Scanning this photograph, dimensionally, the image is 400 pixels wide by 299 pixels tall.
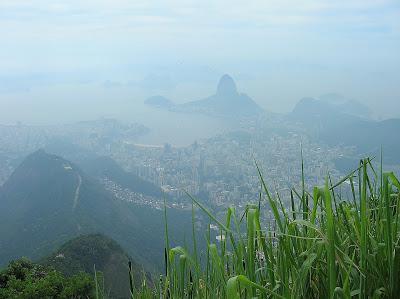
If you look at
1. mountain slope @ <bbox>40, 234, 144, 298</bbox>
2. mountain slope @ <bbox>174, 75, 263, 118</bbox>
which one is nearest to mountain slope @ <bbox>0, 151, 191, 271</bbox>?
mountain slope @ <bbox>40, 234, 144, 298</bbox>

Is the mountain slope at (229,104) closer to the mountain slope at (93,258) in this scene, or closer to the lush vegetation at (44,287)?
the mountain slope at (93,258)

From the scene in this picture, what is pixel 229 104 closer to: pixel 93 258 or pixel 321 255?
pixel 93 258

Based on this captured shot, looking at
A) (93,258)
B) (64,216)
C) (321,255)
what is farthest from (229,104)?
(321,255)

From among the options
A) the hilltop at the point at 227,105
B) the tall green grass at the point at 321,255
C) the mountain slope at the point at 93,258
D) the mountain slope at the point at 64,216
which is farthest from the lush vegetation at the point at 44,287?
the hilltop at the point at 227,105

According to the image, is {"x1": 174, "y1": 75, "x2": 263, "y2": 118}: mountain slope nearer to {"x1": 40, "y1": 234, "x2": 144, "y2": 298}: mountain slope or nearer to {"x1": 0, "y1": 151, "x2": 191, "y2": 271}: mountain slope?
{"x1": 0, "y1": 151, "x2": 191, "y2": 271}: mountain slope

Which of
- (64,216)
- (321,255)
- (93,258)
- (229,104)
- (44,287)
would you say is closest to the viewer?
(321,255)

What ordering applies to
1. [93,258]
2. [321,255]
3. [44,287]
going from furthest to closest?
1. [93,258]
2. [44,287]
3. [321,255]
